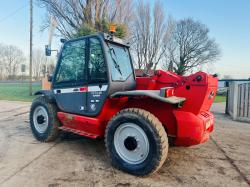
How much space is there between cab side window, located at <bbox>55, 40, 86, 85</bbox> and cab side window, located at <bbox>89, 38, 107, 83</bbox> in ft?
0.59

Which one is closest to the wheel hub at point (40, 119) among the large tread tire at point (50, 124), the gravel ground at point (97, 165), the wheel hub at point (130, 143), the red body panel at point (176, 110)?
the large tread tire at point (50, 124)

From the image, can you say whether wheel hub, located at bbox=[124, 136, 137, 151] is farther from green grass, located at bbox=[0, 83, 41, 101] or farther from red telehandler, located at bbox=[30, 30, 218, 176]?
green grass, located at bbox=[0, 83, 41, 101]

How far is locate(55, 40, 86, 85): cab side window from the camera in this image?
4.34 m

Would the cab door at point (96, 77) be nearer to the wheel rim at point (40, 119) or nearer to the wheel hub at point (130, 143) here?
the wheel hub at point (130, 143)

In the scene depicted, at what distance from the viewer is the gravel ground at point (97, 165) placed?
323 centimetres

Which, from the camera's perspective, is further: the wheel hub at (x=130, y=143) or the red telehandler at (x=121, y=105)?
the wheel hub at (x=130, y=143)

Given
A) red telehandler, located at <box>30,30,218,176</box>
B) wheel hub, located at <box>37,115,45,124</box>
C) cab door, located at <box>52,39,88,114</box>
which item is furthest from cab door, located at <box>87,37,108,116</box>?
wheel hub, located at <box>37,115,45,124</box>

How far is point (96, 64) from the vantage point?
413 cm

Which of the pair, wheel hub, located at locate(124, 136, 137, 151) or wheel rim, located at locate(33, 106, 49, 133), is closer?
wheel hub, located at locate(124, 136, 137, 151)

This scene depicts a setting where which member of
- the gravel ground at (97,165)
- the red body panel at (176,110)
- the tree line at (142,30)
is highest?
the tree line at (142,30)

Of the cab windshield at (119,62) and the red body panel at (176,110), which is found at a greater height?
the cab windshield at (119,62)

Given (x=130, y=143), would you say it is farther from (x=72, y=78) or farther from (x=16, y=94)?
(x=16, y=94)

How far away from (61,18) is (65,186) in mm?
16205

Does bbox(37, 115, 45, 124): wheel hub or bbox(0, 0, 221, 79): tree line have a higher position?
bbox(0, 0, 221, 79): tree line
